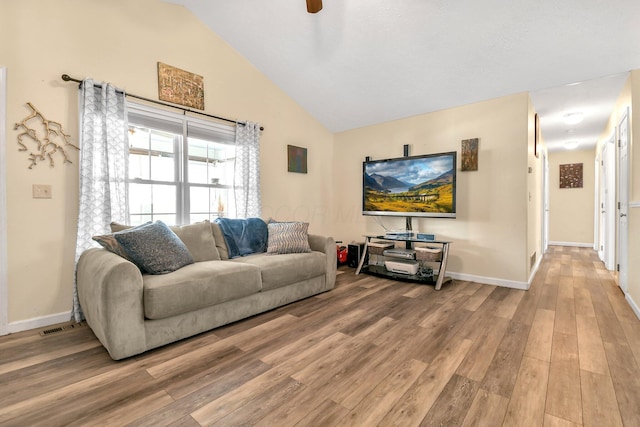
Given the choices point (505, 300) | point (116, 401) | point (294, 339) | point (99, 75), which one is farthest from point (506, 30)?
point (116, 401)

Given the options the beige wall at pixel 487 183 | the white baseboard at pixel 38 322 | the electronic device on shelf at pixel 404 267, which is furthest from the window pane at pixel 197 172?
the beige wall at pixel 487 183

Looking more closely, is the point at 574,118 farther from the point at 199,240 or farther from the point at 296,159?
the point at 199,240

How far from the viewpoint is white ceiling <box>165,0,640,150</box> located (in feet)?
8.23

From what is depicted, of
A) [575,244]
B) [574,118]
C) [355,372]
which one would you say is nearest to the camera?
[355,372]

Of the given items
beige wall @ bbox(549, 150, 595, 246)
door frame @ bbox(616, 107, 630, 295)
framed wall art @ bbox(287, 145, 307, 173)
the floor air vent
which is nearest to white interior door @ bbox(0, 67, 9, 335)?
the floor air vent

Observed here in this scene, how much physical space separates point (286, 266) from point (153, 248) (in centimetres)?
114

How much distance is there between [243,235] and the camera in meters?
3.22

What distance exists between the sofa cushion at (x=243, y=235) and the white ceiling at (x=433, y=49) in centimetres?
215

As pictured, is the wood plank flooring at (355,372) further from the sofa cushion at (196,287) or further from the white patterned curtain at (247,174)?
the white patterned curtain at (247,174)

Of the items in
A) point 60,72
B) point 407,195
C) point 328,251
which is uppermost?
point 60,72

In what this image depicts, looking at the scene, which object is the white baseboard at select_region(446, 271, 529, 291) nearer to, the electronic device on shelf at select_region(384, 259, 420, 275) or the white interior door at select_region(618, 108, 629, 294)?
the electronic device on shelf at select_region(384, 259, 420, 275)

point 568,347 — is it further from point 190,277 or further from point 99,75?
point 99,75

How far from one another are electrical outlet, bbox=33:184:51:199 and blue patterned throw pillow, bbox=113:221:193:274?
0.81m

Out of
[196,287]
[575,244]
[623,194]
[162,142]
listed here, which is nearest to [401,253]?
[623,194]
